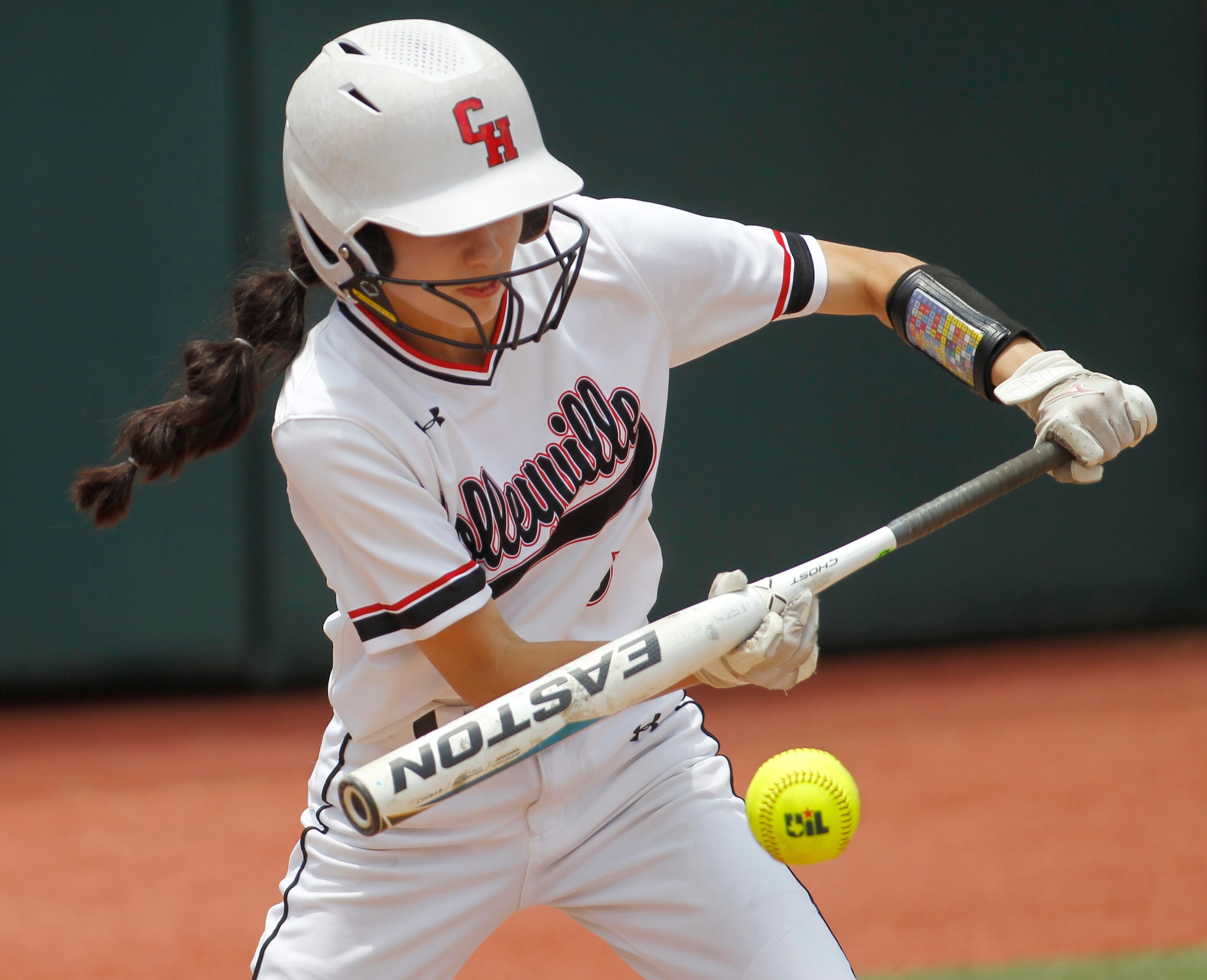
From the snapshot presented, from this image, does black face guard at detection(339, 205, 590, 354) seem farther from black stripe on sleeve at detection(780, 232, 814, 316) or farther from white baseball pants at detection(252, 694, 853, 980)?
white baseball pants at detection(252, 694, 853, 980)

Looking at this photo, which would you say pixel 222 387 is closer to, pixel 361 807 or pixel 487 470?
pixel 487 470

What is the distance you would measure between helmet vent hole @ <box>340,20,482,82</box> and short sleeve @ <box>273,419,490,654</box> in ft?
1.94

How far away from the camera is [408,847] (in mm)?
2455

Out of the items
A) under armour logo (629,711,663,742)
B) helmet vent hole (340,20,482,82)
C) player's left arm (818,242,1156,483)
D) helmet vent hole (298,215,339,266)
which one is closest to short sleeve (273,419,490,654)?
helmet vent hole (298,215,339,266)

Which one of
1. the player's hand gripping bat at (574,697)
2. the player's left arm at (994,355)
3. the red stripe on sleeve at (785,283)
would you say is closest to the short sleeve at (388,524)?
the player's hand gripping bat at (574,697)

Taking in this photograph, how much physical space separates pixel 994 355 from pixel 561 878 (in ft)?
4.15

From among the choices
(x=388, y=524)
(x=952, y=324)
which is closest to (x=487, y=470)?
(x=388, y=524)

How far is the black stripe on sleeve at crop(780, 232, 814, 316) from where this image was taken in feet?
9.34

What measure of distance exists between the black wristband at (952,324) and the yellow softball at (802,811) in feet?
2.57

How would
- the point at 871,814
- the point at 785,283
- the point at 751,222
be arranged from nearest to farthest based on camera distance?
the point at 785,283, the point at 871,814, the point at 751,222

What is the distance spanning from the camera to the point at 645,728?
260 centimetres

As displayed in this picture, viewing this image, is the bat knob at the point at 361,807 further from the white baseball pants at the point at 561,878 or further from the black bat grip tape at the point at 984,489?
the black bat grip tape at the point at 984,489

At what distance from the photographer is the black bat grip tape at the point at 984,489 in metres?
2.48

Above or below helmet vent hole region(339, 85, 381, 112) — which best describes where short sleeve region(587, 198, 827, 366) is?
below
